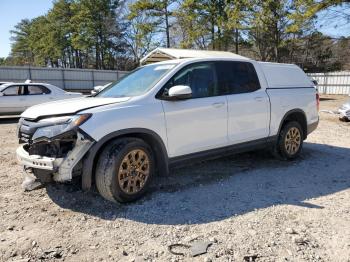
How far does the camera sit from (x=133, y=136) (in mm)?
4520

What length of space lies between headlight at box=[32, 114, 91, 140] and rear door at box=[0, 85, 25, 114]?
1052 centimetres

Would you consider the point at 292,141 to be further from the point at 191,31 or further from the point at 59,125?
the point at 191,31

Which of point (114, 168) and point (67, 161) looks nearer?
point (67, 161)

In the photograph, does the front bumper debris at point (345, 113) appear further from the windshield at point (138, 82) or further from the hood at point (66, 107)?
the hood at point (66, 107)

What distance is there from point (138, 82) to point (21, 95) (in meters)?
10.2

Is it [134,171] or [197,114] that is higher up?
[197,114]

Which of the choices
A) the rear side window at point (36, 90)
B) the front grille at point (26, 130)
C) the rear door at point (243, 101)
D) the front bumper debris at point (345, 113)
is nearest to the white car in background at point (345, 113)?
the front bumper debris at point (345, 113)

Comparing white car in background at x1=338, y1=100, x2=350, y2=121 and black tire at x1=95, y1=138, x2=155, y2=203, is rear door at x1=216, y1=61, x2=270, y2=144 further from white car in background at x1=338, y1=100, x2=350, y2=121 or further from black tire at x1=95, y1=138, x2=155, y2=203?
white car in background at x1=338, y1=100, x2=350, y2=121

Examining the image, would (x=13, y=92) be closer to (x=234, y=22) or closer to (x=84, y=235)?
(x=84, y=235)

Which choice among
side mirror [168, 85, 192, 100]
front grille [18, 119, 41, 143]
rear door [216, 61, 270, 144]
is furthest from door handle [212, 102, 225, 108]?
front grille [18, 119, 41, 143]

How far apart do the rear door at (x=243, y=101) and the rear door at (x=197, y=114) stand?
A: 0.17 m

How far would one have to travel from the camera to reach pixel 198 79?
5129 mm

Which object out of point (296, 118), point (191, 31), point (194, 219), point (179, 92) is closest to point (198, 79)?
point (179, 92)

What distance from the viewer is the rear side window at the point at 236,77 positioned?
5.41 metres
